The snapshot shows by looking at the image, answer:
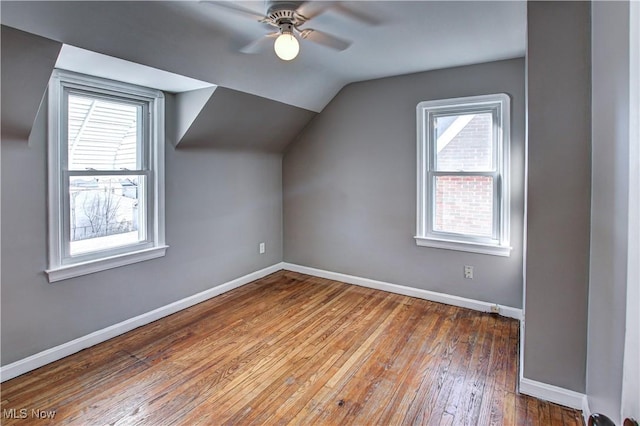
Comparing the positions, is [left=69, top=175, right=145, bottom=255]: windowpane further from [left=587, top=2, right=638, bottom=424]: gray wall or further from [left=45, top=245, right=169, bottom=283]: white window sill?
[left=587, top=2, right=638, bottom=424]: gray wall

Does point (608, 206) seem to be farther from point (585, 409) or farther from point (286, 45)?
point (286, 45)

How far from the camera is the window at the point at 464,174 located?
3.24 meters

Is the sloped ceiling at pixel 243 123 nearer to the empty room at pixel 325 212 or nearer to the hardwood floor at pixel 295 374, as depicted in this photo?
the empty room at pixel 325 212

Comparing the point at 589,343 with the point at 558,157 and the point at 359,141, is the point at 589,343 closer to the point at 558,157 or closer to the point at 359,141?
the point at 558,157

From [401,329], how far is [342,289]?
111 centimetres

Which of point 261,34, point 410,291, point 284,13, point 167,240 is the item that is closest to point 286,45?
point 284,13

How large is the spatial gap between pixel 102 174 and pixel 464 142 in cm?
328

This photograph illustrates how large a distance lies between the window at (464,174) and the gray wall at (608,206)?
4.72ft

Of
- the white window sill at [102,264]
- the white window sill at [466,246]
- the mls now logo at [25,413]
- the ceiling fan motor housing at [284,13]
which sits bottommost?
the mls now logo at [25,413]

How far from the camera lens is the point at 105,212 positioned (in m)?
2.93

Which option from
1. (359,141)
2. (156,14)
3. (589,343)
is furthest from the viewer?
(359,141)

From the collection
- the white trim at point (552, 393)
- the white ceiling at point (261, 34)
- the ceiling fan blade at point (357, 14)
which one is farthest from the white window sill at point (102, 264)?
the white trim at point (552, 393)

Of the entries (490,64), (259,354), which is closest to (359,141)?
(490,64)

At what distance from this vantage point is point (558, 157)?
1960 mm
